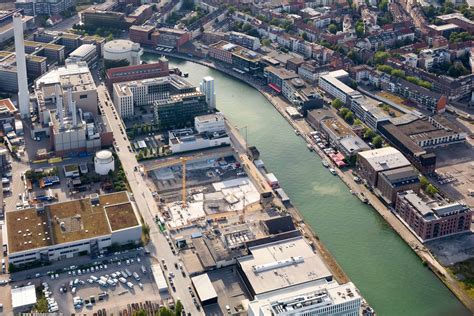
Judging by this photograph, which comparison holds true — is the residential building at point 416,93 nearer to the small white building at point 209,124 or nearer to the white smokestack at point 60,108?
the small white building at point 209,124

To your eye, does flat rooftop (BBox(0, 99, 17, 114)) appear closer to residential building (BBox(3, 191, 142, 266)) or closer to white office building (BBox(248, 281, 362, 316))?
residential building (BBox(3, 191, 142, 266))

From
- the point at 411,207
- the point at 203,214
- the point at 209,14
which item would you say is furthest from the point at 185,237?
the point at 209,14

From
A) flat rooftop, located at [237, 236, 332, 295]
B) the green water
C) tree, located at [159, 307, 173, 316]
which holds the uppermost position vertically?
flat rooftop, located at [237, 236, 332, 295]

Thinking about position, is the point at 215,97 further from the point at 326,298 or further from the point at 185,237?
the point at 326,298

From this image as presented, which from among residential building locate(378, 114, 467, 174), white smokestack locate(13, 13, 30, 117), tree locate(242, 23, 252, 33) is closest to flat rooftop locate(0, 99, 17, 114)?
white smokestack locate(13, 13, 30, 117)

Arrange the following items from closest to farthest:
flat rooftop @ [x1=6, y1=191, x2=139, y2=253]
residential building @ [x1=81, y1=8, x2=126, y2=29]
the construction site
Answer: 1. the construction site
2. flat rooftop @ [x1=6, y1=191, x2=139, y2=253]
3. residential building @ [x1=81, y1=8, x2=126, y2=29]

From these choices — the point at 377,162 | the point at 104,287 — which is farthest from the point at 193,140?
the point at 104,287

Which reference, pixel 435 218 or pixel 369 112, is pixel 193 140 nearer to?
pixel 369 112
